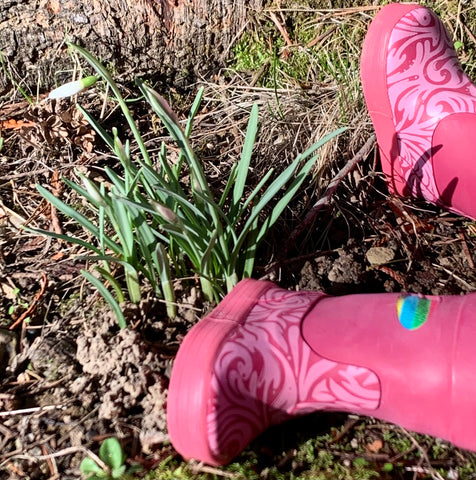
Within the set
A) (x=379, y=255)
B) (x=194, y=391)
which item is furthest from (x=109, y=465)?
(x=379, y=255)

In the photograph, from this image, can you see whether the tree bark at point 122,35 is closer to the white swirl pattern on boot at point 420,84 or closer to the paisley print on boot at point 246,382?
the white swirl pattern on boot at point 420,84

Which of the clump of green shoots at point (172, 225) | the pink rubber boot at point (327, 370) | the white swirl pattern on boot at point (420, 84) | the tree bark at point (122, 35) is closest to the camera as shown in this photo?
the pink rubber boot at point (327, 370)

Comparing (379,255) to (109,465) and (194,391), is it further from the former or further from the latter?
(109,465)

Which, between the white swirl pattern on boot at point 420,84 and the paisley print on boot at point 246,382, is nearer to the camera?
the paisley print on boot at point 246,382

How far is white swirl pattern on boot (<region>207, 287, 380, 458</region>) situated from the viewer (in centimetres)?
96

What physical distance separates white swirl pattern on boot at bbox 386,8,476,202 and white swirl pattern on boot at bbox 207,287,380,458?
55 cm

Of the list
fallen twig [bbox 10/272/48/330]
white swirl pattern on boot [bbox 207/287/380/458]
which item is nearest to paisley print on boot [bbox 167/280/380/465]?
white swirl pattern on boot [bbox 207/287/380/458]

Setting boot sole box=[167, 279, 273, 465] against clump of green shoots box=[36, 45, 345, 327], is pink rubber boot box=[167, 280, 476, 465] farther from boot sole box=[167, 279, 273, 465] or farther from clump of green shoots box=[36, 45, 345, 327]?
clump of green shoots box=[36, 45, 345, 327]

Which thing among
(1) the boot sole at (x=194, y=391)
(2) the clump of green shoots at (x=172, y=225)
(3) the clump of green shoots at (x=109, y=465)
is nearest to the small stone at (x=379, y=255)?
(2) the clump of green shoots at (x=172, y=225)

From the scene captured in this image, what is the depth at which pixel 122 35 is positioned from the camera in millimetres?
1615

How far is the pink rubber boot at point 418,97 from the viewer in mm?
1337

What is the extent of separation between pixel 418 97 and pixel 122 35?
29.9 inches

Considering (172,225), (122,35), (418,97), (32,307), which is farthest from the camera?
(122,35)

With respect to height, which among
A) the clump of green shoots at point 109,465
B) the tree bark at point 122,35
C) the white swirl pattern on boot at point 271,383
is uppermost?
the tree bark at point 122,35
